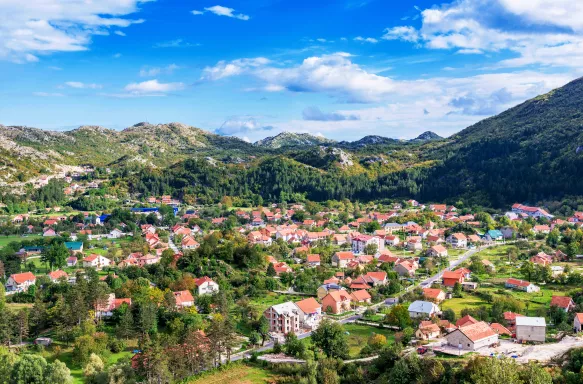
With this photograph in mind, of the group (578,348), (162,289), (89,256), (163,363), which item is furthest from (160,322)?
(578,348)

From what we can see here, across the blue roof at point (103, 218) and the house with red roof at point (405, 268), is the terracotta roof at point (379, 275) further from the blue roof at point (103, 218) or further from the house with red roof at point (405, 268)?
the blue roof at point (103, 218)

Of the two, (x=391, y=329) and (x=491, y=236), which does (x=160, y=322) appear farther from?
(x=491, y=236)

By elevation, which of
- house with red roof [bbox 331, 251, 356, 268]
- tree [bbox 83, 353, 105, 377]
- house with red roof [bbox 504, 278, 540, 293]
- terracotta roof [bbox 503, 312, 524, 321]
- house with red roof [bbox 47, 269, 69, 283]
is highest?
house with red roof [bbox 47, 269, 69, 283]

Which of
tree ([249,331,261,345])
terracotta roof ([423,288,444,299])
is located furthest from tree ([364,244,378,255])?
tree ([249,331,261,345])

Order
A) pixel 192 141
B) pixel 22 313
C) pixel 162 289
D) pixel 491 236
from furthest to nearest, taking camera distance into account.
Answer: pixel 192 141
pixel 491 236
pixel 162 289
pixel 22 313

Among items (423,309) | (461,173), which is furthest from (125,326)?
(461,173)

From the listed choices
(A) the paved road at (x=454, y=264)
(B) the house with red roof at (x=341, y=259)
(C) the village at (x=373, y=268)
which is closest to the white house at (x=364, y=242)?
(C) the village at (x=373, y=268)

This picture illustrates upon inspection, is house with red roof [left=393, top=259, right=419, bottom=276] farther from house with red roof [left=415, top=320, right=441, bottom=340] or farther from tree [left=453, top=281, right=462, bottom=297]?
house with red roof [left=415, top=320, right=441, bottom=340]
